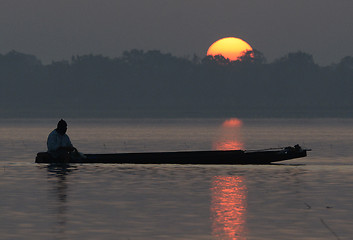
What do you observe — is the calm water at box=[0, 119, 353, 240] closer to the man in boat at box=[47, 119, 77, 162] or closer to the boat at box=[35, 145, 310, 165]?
the boat at box=[35, 145, 310, 165]

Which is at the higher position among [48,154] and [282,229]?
[48,154]

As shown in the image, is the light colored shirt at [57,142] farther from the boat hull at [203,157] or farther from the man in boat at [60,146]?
the boat hull at [203,157]

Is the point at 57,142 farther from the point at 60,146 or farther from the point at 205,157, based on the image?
the point at 205,157

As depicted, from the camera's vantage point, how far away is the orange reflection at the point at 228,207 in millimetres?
19219

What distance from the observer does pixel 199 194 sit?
91.7ft

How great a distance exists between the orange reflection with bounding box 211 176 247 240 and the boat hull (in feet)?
19.1

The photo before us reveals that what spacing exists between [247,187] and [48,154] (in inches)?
492

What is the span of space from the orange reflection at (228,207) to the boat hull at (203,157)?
5.83m

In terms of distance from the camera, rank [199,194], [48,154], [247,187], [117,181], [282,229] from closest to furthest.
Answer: [282,229]
[199,194]
[247,187]
[117,181]
[48,154]

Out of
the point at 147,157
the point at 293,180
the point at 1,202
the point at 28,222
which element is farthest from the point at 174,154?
the point at 28,222

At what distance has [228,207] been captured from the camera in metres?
24.2

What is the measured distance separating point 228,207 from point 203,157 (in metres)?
17.0

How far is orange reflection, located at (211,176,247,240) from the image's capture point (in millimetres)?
19219

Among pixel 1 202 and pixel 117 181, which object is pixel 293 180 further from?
pixel 1 202
